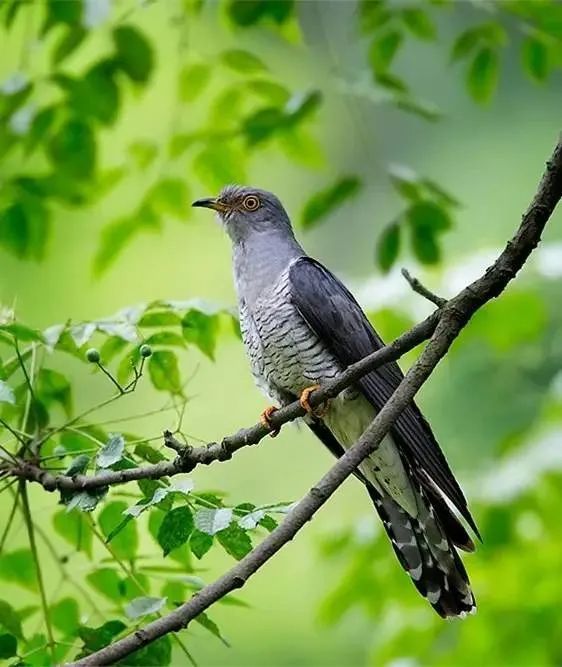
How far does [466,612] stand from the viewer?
321 cm

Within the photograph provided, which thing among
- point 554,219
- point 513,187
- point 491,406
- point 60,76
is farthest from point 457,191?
point 60,76

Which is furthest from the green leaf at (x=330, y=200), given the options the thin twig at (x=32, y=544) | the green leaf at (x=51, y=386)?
the thin twig at (x=32, y=544)

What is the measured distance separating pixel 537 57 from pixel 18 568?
2377 millimetres

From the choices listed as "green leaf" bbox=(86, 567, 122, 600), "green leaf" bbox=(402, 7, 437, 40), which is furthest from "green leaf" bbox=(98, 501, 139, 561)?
"green leaf" bbox=(402, 7, 437, 40)

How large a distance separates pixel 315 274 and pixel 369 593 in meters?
1.31

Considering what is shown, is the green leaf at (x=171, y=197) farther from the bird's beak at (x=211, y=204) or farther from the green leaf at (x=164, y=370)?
the green leaf at (x=164, y=370)

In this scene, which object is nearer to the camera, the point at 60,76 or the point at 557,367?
the point at 60,76

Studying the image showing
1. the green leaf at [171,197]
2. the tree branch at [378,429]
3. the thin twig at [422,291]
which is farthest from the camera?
the green leaf at [171,197]

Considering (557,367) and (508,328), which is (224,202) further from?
(557,367)

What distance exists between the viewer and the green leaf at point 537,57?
12.7ft

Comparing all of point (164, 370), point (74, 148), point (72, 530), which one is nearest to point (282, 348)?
point (164, 370)

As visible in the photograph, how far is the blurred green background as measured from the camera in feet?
13.0

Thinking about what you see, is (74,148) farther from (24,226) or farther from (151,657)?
(151,657)

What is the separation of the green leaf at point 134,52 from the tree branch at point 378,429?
2.07 meters
